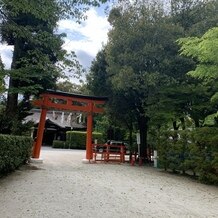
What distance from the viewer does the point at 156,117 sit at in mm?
15867

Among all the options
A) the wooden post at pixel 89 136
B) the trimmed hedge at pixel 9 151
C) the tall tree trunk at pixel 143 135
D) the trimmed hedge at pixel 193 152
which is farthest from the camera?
the tall tree trunk at pixel 143 135

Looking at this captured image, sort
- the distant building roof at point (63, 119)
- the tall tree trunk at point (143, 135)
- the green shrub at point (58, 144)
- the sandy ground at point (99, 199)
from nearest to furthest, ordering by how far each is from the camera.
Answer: the sandy ground at point (99, 199) < the tall tree trunk at point (143, 135) < the green shrub at point (58, 144) < the distant building roof at point (63, 119)

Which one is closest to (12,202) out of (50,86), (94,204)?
(94,204)

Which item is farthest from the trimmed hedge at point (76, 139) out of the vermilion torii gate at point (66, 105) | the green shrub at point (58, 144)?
the vermilion torii gate at point (66, 105)

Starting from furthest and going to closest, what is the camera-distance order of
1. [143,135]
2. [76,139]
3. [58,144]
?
[76,139]
[58,144]
[143,135]

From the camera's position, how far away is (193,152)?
Answer: 1295cm

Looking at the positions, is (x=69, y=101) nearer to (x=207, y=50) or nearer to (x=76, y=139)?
(x=207, y=50)

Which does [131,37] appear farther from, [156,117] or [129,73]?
[156,117]

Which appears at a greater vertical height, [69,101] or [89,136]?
[69,101]

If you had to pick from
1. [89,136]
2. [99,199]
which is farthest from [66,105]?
[99,199]

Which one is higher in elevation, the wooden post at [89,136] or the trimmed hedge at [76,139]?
the trimmed hedge at [76,139]

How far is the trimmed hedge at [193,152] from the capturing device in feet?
38.7

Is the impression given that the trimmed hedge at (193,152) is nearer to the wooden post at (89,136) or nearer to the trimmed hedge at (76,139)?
the wooden post at (89,136)

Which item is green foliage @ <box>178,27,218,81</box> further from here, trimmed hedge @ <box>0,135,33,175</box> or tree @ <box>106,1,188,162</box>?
trimmed hedge @ <box>0,135,33,175</box>
